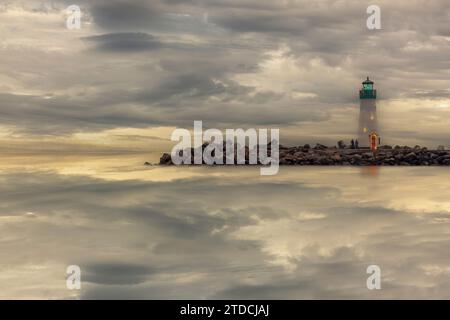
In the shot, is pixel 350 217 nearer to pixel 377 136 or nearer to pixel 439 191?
pixel 439 191

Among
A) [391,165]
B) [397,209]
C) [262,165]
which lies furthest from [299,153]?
[397,209]

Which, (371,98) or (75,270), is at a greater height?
(371,98)

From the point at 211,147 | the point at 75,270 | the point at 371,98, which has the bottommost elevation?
the point at 75,270

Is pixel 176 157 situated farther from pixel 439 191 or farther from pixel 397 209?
pixel 397 209

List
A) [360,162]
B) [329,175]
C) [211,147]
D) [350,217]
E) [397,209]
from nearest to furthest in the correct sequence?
1. [350,217]
2. [397,209]
3. [329,175]
4. [360,162]
5. [211,147]

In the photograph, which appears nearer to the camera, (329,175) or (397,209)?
(397,209)

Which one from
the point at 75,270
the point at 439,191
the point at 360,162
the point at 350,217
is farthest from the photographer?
the point at 360,162

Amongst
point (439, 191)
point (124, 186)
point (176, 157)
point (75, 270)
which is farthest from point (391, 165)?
point (75, 270)
